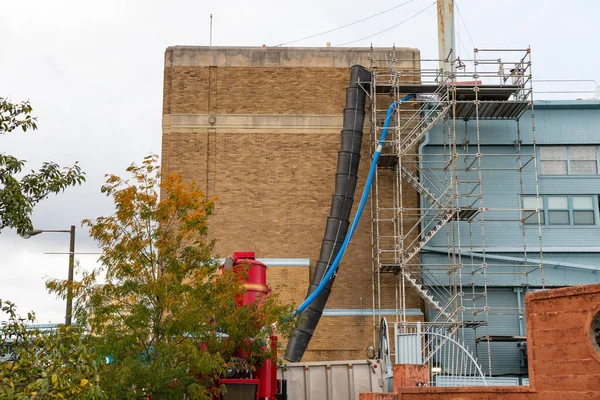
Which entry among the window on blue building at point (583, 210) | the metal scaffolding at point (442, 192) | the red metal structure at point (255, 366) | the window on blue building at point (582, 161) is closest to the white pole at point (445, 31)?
the metal scaffolding at point (442, 192)

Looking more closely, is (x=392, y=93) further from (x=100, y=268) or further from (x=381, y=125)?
(x=100, y=268)

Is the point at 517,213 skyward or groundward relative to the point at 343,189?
groundward

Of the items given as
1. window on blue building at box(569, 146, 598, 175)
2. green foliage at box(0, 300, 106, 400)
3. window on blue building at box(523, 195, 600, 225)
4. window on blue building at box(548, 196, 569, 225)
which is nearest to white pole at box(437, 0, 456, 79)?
window on blue building at box(569, 146, 598, 175)

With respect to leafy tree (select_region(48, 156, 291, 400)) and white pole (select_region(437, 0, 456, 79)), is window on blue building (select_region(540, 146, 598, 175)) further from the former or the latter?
leafy tree (select_region(48, 156, 291, 400))

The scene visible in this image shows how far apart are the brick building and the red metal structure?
35.2ft

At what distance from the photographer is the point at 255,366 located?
20.5 m

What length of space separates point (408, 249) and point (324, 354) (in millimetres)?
5161

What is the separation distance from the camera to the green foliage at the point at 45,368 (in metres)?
9.13

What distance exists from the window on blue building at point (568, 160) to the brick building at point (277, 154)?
5620 mm

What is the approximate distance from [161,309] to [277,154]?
1590cm

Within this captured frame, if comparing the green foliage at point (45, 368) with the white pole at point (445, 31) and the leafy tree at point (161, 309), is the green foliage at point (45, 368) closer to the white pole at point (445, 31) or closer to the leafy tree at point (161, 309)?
the leafy tree at point (161, 309)

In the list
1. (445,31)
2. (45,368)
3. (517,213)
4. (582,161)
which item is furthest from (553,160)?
(45,368)

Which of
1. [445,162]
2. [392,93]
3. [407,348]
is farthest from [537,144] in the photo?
[407,348]

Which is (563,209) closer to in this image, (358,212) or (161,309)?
(358,212)
